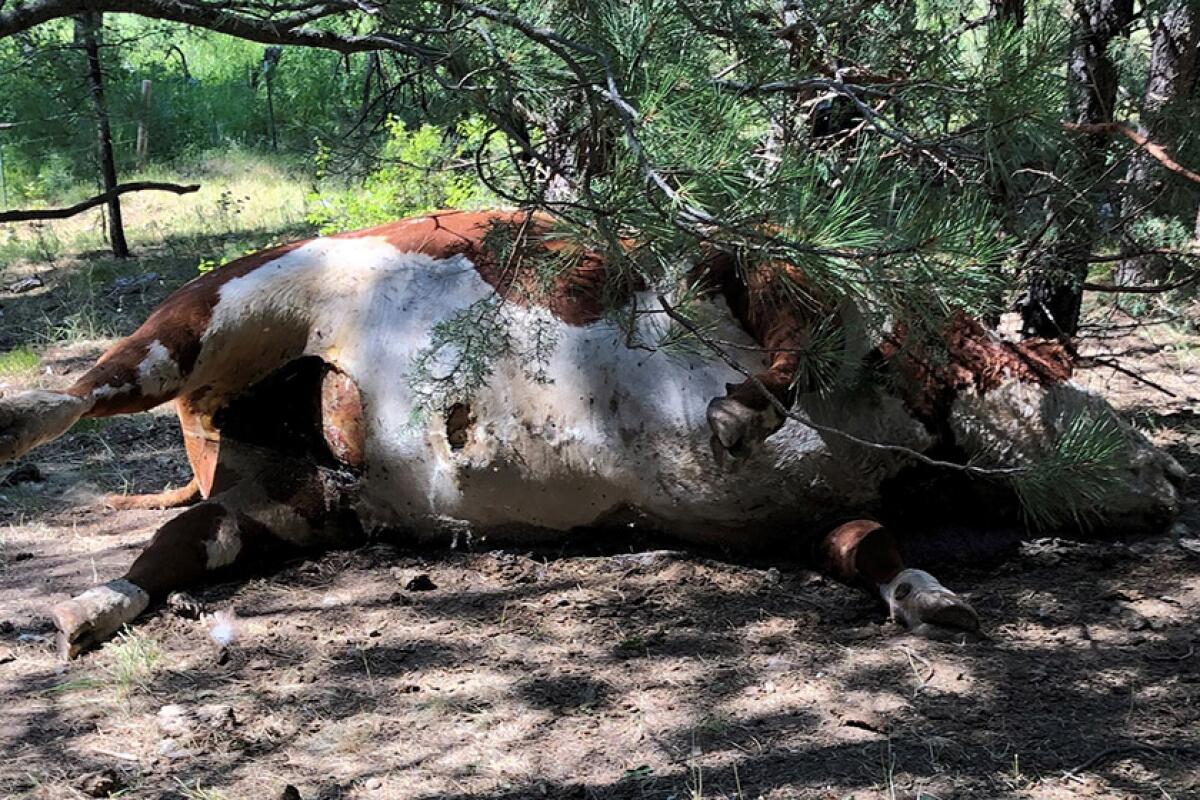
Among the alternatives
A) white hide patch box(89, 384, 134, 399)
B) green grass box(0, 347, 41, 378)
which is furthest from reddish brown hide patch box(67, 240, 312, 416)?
green grass box(0, 347, 41, 378)

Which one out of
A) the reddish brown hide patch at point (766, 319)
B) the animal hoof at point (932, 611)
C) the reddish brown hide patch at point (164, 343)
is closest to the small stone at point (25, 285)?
the reddish brown hide patch at point (164, 343)

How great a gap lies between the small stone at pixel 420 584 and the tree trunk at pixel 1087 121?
1908 mm

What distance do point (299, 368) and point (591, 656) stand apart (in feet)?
4.14

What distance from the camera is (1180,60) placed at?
3.73 meters

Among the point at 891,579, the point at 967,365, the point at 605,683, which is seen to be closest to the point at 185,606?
the point at 605,683

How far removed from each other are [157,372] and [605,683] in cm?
153

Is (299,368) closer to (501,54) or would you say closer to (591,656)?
(591,656)

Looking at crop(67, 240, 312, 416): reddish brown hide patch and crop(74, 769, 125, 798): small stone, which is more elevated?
crop(67, 240, 312, 416): reddish brown hide patch

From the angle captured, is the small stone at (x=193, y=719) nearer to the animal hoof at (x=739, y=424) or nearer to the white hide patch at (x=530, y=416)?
the white hide patch at (x=530, y=416)

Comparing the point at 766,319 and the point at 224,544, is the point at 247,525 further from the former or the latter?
the point at 766,319

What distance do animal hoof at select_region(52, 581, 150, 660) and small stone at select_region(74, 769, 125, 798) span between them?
2.10 feet

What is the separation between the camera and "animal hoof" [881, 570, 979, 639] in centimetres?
271

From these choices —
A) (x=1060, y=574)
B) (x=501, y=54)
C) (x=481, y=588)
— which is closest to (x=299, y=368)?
(x=481, y=588)

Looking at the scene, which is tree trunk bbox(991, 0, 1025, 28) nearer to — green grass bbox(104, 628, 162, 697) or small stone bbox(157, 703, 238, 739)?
small stone bbox(157, 703, 238, 739)
